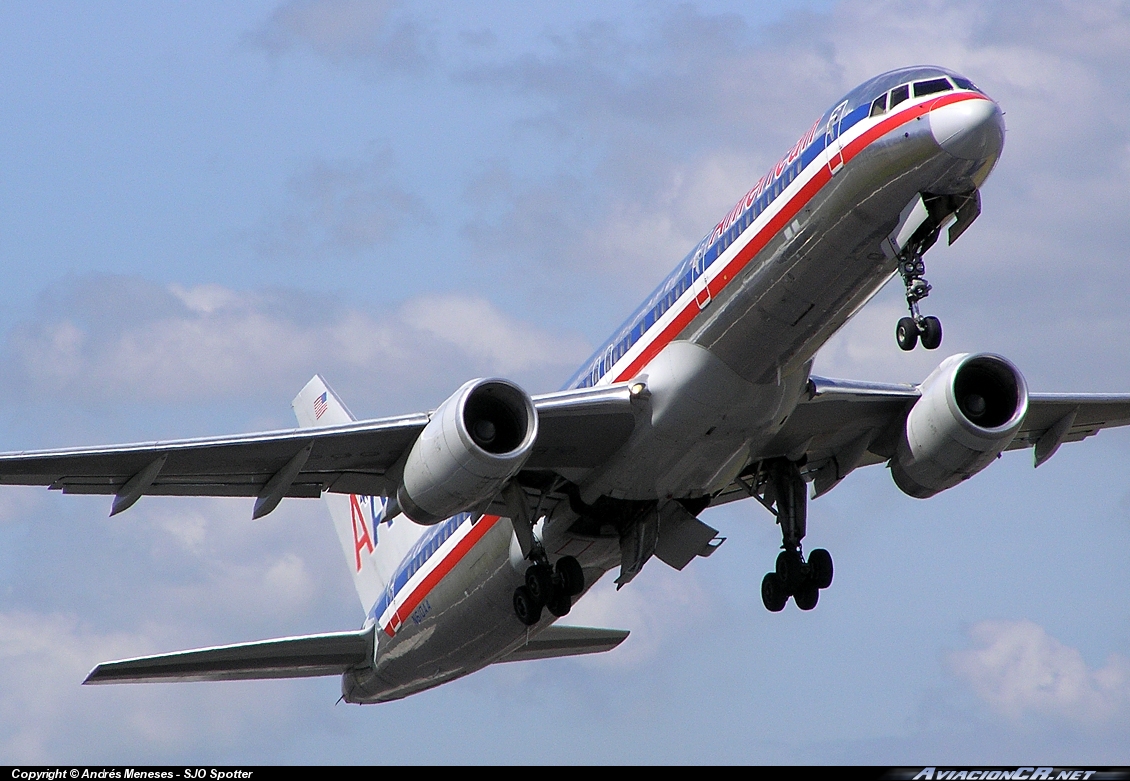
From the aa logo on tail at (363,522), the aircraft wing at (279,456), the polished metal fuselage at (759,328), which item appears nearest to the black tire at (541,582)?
the polished metal fuselage at (759,328)

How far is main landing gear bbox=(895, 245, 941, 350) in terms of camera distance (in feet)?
82.7

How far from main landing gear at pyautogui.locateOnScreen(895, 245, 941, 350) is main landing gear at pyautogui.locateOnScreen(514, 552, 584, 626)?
8.65 m

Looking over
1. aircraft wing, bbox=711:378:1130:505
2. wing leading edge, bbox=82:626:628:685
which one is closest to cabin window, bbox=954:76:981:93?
aircraft wing, bbox=711:378:1130:505

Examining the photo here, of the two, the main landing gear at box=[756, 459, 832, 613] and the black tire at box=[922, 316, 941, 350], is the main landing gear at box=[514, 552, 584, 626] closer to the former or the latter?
the main landing gear at box=[756, 459, 832, 613]

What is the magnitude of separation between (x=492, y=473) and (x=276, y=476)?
14.8 feet

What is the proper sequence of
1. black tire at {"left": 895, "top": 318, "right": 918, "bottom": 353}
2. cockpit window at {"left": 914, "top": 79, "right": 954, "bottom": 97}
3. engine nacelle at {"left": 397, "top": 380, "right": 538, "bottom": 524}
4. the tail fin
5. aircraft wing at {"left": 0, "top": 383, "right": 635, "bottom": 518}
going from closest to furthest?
cockpit window at {"left": 914, "top": 79, "right": 954, "bottom": 97}, black tire at {"left": 895, "top": 318, "right": 918, "bottom": 353}, engine nacelle at {"left": 397, "top": 380, "right": 538, "bottom": 524}, aircraft wing at {"left": 0, "top": 383, "right": 635, "bottom": 518}, the tail fin

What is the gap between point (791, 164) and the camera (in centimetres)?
2642

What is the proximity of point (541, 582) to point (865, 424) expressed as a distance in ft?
22.5

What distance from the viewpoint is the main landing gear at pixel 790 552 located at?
32.4 m

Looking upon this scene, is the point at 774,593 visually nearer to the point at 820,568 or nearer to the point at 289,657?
the point at 820,568

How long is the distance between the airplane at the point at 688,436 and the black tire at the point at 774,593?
5 cm

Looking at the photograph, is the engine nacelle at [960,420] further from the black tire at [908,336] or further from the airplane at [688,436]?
the black tire at [908,336]
